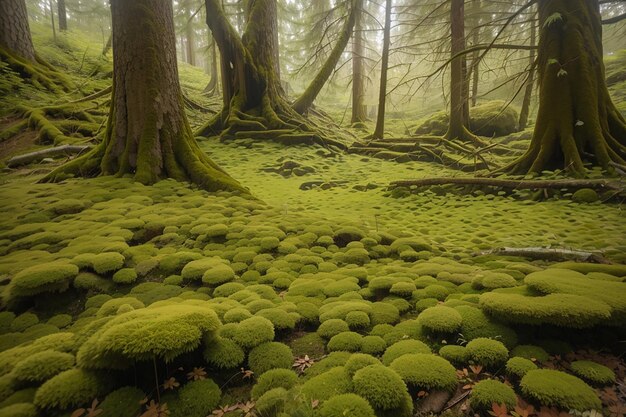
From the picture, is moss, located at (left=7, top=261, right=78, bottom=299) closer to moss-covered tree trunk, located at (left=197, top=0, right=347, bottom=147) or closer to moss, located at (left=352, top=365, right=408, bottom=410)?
moss, located at (left=352, top=365, right=408, bottom=410)

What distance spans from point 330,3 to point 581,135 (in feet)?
60.1

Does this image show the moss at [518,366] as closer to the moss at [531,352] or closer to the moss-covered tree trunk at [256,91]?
the moss at [531,352]

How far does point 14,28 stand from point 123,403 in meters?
14.6

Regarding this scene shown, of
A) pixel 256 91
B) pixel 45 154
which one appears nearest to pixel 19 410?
pixel 45 154

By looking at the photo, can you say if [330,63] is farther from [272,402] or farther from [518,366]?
[272,402]

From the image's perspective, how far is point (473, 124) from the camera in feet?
46.2

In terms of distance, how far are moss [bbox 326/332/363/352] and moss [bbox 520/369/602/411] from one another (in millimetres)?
1085

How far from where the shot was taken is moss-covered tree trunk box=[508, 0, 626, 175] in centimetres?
613

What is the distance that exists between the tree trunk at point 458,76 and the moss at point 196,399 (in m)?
10.3

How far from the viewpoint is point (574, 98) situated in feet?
20.7

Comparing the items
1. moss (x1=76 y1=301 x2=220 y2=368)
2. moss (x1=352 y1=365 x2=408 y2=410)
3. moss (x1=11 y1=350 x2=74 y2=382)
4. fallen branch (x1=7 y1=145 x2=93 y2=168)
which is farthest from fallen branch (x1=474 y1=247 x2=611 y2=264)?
fallen branch (x1=7 y1=145 x2=93 y2=168)

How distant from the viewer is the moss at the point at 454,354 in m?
2.14

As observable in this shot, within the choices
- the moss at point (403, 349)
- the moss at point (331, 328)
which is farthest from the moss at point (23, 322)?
the moss at point (403, 349)

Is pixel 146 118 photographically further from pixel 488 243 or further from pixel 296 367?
pixel 488 243
